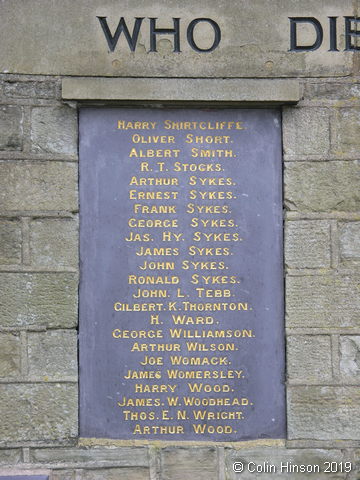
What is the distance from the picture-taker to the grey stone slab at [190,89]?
3.89 metres

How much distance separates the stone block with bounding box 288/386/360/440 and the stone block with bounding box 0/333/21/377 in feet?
5.50

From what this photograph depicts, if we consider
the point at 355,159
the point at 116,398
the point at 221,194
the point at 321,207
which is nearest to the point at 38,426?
the point at 116,398

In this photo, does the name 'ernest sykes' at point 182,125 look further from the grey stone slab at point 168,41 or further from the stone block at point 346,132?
the stone block at point 346,132

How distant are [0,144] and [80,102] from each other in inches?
21.7

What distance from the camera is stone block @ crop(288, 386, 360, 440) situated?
3887 millimetres

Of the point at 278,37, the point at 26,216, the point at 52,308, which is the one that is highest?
the point at 278,37

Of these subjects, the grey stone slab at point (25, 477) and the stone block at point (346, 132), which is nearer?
the grey stone slab at point (25, 477)

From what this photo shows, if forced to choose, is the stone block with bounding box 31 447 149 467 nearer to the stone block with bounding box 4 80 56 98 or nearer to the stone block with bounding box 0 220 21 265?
the stone block with bounding box 0 220 21 265

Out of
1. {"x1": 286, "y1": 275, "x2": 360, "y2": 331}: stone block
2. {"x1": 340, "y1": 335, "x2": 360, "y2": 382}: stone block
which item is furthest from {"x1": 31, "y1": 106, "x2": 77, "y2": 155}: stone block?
{"x1": 340, "y1": 335, "x2": 360, "y2": 382}: stone block

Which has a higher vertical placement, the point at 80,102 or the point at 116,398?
the point at 80,102

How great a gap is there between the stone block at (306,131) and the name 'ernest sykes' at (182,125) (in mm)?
294

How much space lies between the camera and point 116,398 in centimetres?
389

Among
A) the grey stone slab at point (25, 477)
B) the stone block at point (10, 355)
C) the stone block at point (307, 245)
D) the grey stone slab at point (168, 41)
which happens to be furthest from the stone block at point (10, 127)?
the grey stone slab at point (25, 477)

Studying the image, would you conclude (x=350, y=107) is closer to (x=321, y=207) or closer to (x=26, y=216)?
(x=321, y=207)
